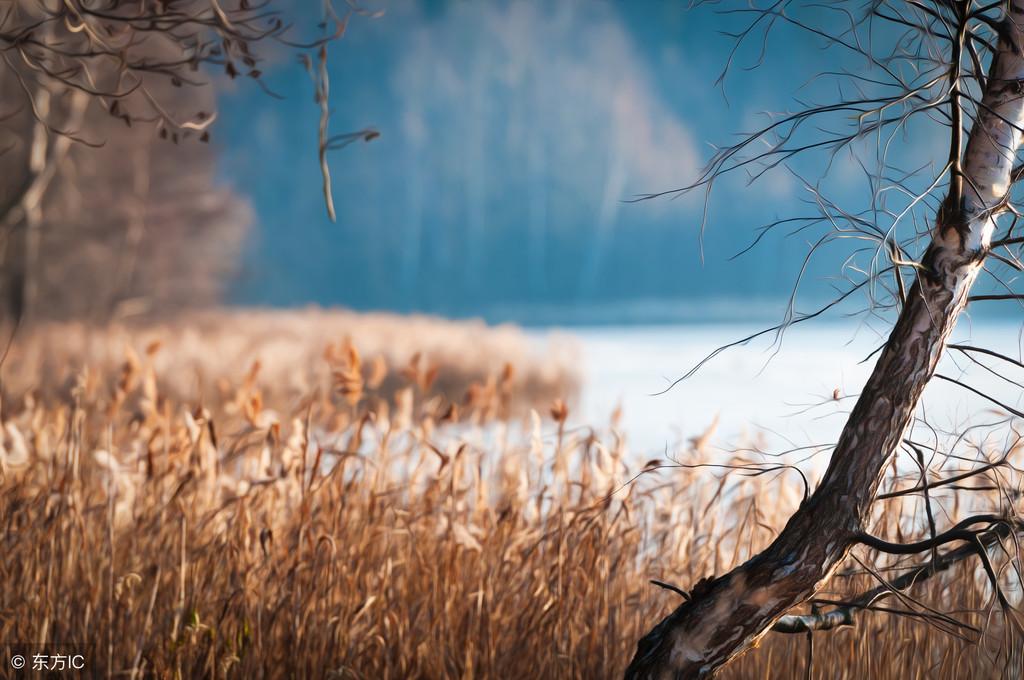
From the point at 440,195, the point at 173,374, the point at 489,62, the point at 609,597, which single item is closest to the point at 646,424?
the point at 609,597

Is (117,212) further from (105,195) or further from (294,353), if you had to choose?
(294,353)

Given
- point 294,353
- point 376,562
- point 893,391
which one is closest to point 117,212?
point 294,353

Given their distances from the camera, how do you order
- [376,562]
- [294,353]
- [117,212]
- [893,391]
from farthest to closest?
1. [117,212]
2. [294,353]
3. [376,562]
4. [893,391]

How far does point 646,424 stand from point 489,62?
4388mm

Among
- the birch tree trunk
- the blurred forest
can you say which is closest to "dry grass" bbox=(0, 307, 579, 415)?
the blurred forest

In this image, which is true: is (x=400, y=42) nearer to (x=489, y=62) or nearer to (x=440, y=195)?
(x=489, y=62)

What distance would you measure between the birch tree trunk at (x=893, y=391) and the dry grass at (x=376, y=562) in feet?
1.30

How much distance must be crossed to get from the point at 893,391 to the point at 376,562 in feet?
3.54

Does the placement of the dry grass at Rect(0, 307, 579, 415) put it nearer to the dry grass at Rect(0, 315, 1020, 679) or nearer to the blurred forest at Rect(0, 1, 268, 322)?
the blurred forest at Rect(0, 1, 268, 322)

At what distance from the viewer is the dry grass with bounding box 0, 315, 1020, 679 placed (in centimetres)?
151

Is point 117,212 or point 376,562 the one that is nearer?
point 376,562

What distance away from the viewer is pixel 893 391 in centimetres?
103

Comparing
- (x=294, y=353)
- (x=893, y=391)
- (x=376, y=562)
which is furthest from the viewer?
(x=294, y=353)

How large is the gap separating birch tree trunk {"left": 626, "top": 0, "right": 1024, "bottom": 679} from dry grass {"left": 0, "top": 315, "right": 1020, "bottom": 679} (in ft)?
1.30
